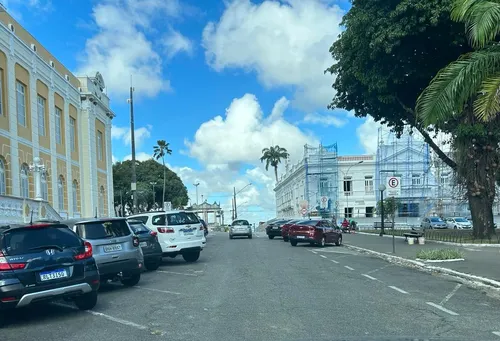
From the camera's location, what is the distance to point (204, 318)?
8.60 metres

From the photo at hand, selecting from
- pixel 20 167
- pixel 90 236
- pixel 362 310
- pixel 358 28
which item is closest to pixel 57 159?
pixel 20 167

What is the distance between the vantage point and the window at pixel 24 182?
26750mm

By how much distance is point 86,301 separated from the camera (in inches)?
378

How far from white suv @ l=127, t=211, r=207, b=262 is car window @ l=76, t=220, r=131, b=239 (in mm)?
5099

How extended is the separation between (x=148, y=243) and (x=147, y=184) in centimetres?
6317

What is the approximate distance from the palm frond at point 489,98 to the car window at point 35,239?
1017 centimetres

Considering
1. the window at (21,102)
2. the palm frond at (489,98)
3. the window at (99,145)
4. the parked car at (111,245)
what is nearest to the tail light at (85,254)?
the parked car at (111,245)

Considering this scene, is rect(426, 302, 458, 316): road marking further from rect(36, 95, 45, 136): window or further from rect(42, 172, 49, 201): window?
rect(36, 95, 45, 136): window

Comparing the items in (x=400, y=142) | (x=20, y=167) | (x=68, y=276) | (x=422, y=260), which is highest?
(x=400, y=142)

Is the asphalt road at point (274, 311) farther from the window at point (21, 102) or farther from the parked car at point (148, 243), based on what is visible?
the window at point (21, 102)

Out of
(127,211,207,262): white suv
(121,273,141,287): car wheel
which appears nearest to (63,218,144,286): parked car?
(121,273,141,287): car wheel

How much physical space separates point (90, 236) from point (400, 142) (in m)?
55.3

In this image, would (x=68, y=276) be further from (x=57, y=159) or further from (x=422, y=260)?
(x=57, y=159)

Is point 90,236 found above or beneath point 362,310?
above
